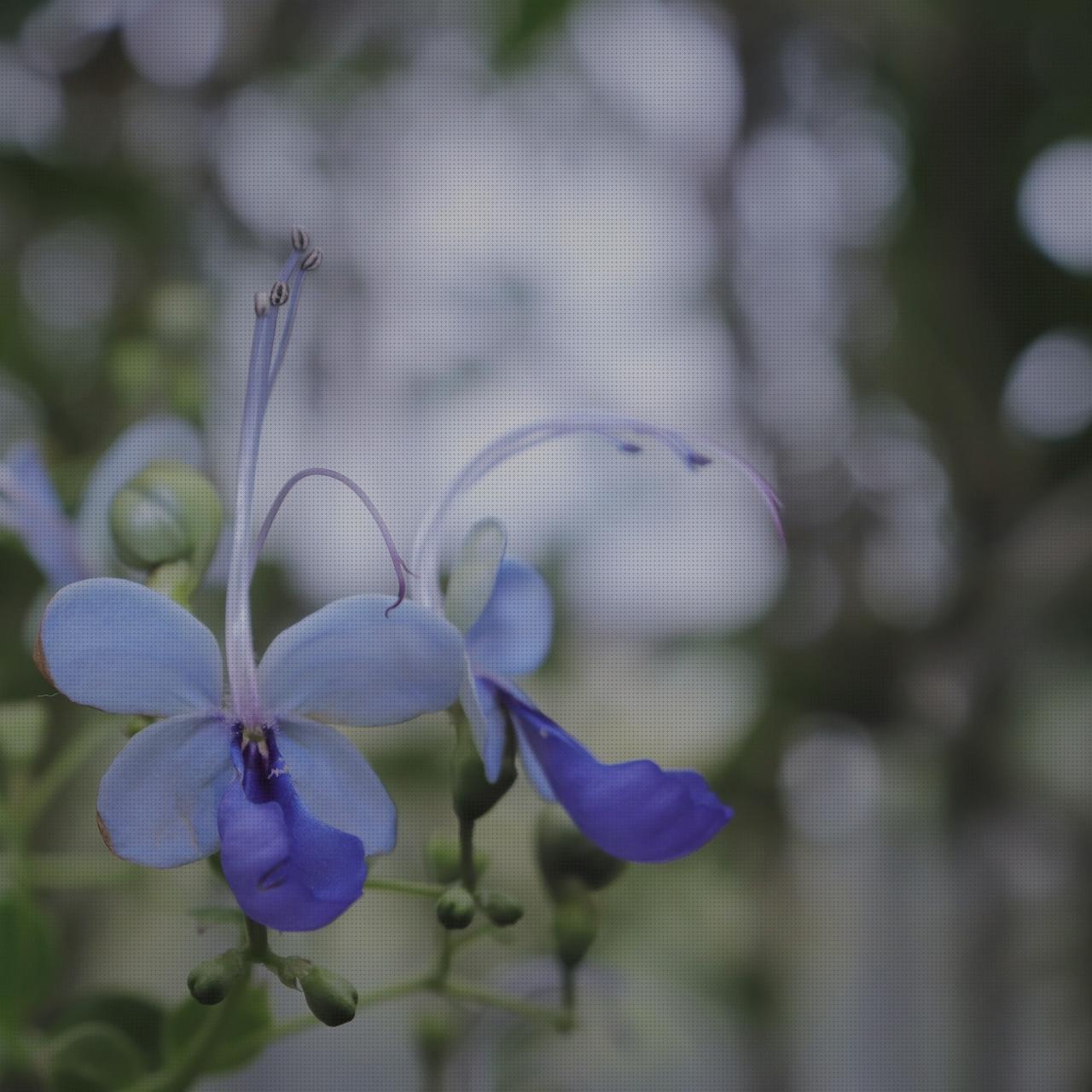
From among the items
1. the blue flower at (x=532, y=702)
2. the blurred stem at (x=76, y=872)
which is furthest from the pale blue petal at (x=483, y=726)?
the blurred stem at (x=76, y=872)

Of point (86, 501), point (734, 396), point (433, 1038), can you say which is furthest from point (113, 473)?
point (734, 396)

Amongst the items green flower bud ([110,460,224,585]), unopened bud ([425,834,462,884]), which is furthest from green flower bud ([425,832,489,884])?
green flower bud ([110,460,224,585])

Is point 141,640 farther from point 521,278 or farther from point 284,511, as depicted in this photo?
point 521,278

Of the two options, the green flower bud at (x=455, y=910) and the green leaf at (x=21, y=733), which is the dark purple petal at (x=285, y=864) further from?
the green leaf at (x=21, y=733)

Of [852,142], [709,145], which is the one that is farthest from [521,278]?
[852,142]

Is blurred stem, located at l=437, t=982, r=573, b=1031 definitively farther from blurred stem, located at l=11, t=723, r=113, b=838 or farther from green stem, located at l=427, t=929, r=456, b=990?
blurred stem, located at l=11, t=723, r=113, b=838

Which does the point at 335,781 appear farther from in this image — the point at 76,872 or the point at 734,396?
the point at 734,396
